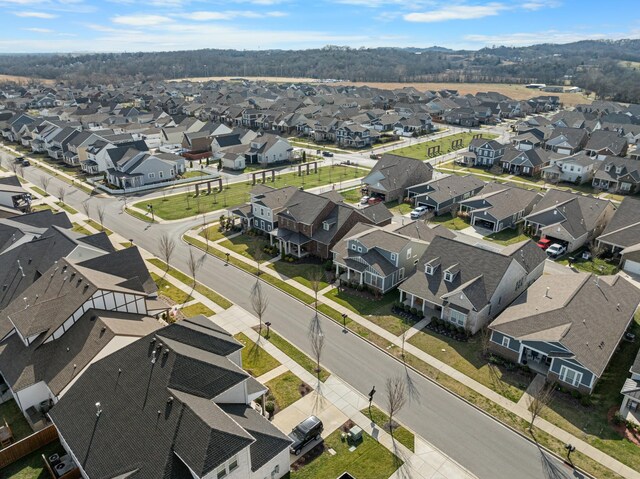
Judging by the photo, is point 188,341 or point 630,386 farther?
point 630,386

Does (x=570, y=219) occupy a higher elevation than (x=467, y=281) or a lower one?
lower

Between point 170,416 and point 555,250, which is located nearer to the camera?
point 170,416

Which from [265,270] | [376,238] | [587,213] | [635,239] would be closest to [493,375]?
[376,238]

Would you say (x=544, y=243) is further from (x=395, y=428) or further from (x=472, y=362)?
(x=395, y=428)

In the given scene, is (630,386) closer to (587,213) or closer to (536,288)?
(536,288)

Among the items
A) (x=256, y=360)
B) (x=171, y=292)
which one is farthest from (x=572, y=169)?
(x=171, y=292)

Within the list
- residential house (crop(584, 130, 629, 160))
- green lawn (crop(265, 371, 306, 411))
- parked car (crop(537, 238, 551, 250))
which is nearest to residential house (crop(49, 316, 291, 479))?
green lawn (crop(265, 371, 306, 411))

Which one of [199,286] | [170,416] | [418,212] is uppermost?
[170,416]

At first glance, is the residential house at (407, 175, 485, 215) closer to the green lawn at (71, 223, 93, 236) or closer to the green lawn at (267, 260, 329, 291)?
the green lawn at (267, 260, 329, 291)
